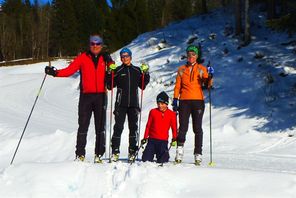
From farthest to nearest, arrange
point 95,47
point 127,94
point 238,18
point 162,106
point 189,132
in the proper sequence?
point 238,18
point 189,132
point 162,106
point 127,94
point 95,47

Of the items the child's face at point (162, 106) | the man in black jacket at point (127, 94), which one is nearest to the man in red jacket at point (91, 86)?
the man in black jacket at point (127, 94)

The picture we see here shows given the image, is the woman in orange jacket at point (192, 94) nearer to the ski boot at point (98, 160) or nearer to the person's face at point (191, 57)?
the person's face at point (191, 57)

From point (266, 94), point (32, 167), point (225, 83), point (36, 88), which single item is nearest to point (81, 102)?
point (32, 167)

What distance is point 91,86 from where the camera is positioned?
7328 mm

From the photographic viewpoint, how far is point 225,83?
1756 centimetres

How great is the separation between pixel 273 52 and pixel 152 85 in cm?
589

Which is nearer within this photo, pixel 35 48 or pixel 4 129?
pixel 4 129

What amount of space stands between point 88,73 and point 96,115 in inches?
30.1

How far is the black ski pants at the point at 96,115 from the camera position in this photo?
734cm

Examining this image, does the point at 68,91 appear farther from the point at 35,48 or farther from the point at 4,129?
the point at 35,48

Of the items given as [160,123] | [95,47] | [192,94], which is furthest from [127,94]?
[192,94]

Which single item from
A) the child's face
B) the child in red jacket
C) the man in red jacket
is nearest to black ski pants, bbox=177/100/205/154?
the child in red jacket

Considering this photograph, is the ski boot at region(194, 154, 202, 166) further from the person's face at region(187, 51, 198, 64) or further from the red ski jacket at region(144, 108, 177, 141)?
the person's face at region(187, 51, 198, 64)

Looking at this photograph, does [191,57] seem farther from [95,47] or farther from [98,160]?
[98,160]
